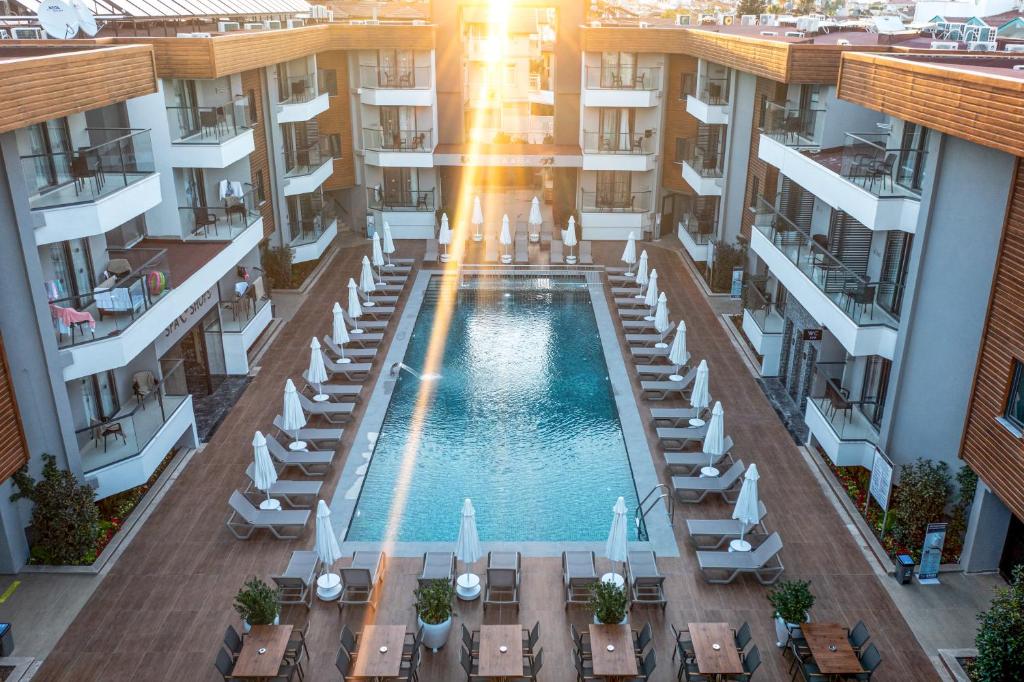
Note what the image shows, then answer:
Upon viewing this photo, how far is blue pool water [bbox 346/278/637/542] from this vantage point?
17.3m

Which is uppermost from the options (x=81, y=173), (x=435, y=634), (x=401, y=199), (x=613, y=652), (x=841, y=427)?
(x=81, y=173)

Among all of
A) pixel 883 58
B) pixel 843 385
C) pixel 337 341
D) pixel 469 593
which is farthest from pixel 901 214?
pixel 337 341

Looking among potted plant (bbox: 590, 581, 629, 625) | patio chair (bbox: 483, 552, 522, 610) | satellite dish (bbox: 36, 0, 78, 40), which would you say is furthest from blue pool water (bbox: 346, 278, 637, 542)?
satellite dish (bbox: 36, 0, 78, 40)

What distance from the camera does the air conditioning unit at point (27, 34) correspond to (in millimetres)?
22672

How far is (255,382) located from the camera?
2317cm

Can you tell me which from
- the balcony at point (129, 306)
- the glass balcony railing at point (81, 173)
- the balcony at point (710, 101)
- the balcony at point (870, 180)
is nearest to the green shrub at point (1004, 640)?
the balcony at point (870, 180)

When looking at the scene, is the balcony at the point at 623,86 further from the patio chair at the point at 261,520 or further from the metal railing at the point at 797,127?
the patio chair at the point at 261,520

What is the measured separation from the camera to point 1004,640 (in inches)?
451

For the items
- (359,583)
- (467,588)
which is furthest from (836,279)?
(359,583)

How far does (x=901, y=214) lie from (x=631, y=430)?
8.20 meters

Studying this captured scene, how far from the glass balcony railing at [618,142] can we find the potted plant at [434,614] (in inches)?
1022

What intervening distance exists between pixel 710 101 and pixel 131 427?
24171 mm

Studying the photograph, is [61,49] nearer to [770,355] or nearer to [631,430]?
[631,430]

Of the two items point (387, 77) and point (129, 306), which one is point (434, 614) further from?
point (387, 77)
